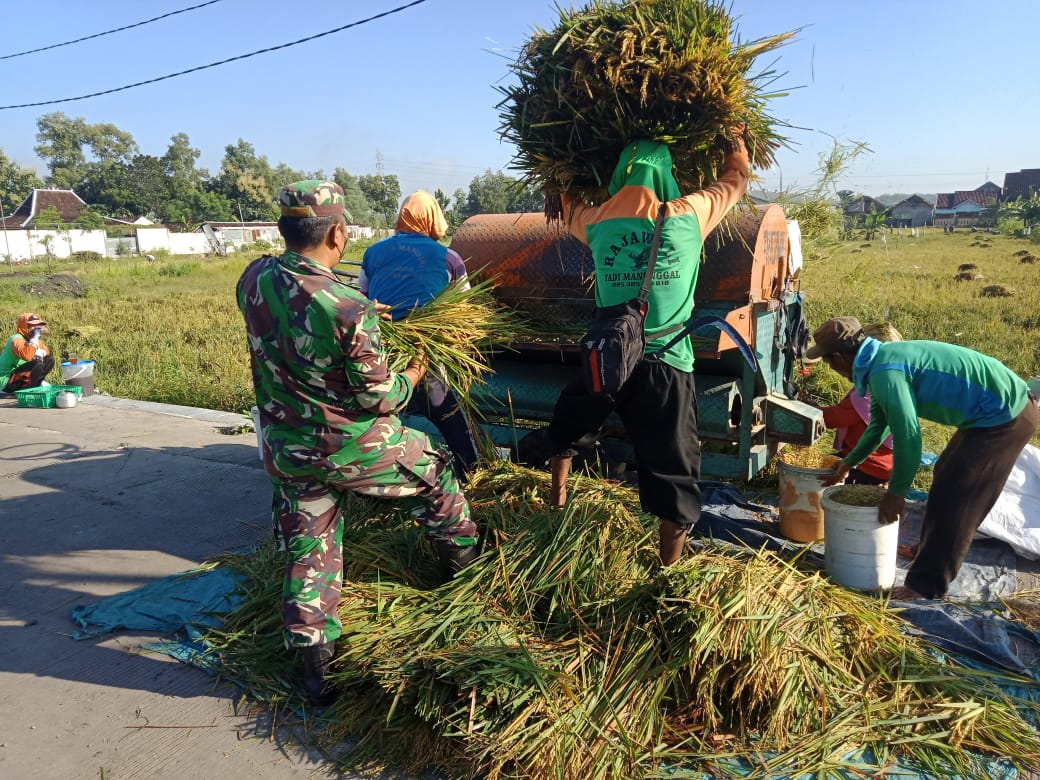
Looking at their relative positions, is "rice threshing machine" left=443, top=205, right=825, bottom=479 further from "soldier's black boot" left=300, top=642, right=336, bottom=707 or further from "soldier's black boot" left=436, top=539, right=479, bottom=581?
"soldier's black boot" left=300, top=642, right=336, bottom=707

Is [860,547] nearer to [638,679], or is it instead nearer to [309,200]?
[638,679]

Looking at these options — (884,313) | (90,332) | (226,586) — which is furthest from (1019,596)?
(90,332)

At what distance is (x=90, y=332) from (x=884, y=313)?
13.0 meters

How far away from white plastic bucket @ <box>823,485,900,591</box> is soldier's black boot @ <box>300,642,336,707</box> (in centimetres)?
225

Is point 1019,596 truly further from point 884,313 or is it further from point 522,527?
point 884,313

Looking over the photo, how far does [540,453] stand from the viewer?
326 cm

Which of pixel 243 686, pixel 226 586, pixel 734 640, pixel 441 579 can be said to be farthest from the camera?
pixel 226 586

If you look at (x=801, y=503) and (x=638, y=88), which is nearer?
(x=638, y=88)

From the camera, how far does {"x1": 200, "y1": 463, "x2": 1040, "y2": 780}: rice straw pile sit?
7.41 feet

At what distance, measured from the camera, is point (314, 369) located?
2475 mm

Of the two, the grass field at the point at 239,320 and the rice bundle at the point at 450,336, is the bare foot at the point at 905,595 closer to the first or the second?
the rice bundle at the point at 450,336

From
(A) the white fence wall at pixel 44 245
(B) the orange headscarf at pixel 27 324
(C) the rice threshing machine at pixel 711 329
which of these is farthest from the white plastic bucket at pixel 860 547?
(A) the white fence wall at pixel 44 245

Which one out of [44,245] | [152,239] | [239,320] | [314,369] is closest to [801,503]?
[314,369]

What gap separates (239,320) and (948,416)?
42.8ft
